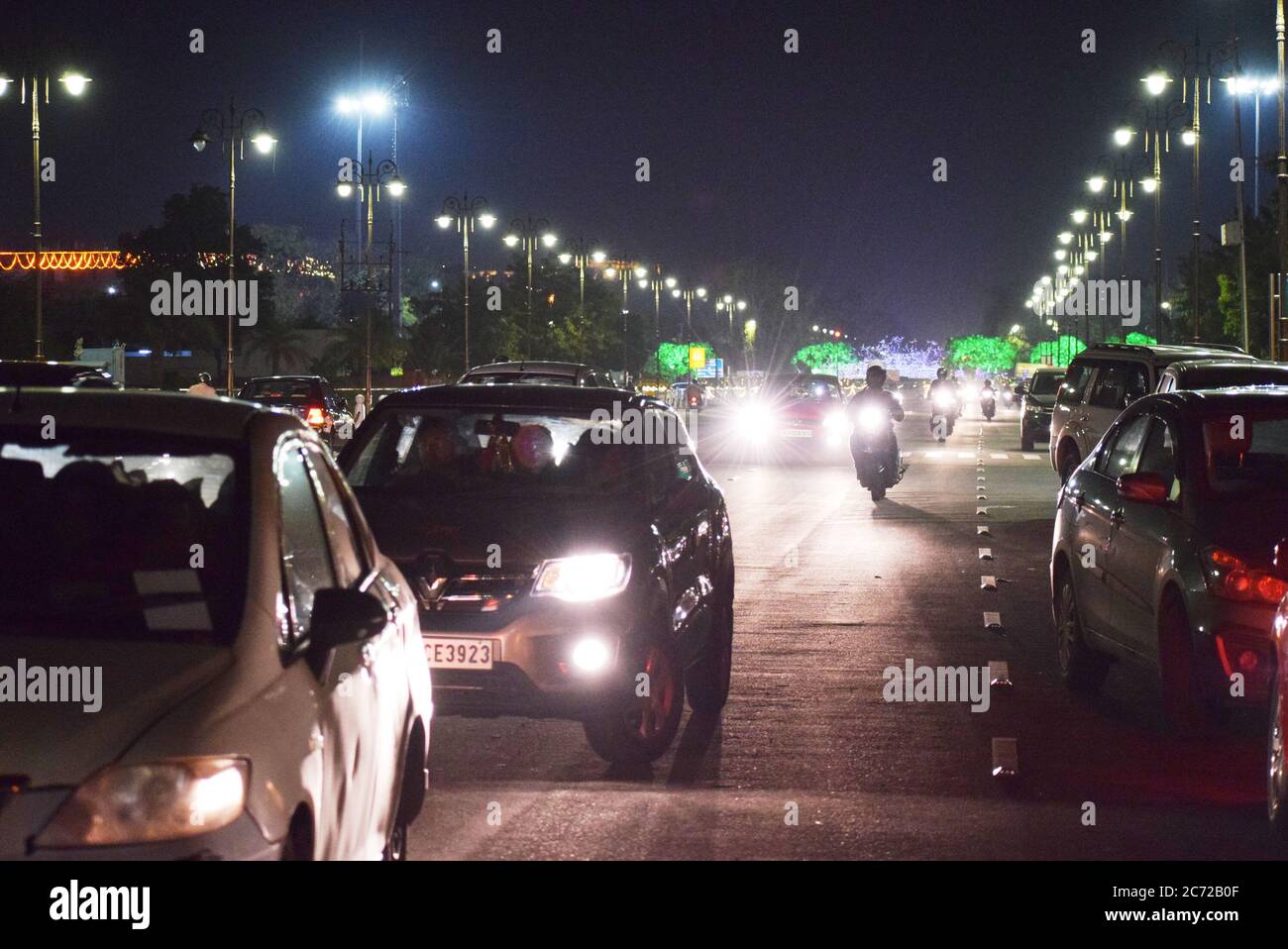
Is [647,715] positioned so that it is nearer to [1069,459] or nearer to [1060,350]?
[1069,459]

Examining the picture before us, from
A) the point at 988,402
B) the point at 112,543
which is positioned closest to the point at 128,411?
the point at 112,543

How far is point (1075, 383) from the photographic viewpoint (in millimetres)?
26234

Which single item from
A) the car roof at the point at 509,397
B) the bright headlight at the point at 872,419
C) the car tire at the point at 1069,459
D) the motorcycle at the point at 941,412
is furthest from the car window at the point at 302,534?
the motorcycle at the point at 941,412

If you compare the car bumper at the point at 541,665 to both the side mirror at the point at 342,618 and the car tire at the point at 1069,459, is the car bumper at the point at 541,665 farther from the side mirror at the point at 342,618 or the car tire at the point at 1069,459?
the car tire at the point at 1069,459

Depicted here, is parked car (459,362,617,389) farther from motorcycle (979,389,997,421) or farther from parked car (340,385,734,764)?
motorcycle (979,389,997,421)

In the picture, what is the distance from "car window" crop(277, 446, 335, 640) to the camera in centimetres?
529

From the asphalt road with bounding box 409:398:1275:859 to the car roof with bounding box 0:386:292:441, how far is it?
204 centimetres

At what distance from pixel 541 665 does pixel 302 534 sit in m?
2.86

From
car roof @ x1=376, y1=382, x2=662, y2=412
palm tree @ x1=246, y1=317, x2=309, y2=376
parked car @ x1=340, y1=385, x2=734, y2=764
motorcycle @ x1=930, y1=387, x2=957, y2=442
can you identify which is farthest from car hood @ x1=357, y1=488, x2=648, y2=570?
palm tree @ x1=246, y1=317, x2=309, y2=376

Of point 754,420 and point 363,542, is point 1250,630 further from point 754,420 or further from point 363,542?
point 754,420

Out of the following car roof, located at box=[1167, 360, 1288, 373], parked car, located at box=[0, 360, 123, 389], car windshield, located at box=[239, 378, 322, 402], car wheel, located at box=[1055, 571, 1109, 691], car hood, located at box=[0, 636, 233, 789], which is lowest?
car wheel, located at box=[1055, 571, 1109, 691]

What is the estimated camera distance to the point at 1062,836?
720 cm

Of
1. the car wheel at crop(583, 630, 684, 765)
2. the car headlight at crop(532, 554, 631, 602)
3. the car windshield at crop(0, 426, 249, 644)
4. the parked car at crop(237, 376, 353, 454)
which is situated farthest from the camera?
the parked car at crop(237, 376, 353, 454)
